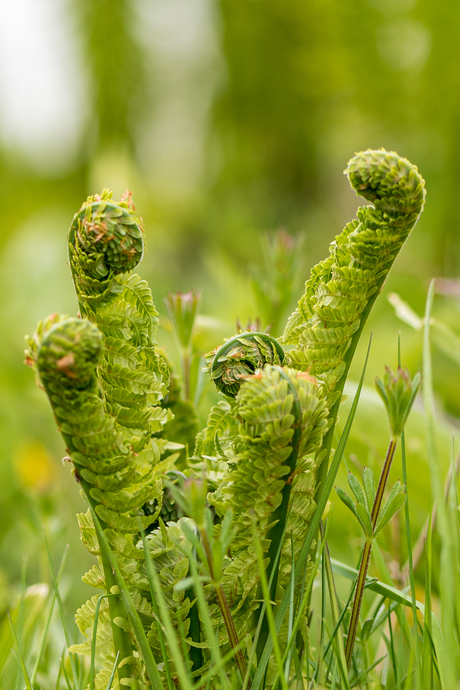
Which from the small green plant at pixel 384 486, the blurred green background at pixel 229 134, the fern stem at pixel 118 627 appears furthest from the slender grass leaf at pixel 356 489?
the blurred green background at pixel 229 134

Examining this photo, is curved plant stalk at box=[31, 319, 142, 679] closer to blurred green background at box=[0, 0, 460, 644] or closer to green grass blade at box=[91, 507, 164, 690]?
green grass blade at box=[91, 507, 164, 690]

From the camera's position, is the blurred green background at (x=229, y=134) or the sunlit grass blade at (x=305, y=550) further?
the blurred green background at (x=229, y=134)

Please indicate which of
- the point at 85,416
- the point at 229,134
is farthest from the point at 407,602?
the point at 229,134

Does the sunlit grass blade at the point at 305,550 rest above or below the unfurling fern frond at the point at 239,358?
below

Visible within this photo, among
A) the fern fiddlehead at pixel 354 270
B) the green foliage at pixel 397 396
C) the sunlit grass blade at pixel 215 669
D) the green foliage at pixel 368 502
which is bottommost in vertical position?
the sunlit grass blade at pixel 215 669

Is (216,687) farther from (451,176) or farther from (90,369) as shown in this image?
(451,176)

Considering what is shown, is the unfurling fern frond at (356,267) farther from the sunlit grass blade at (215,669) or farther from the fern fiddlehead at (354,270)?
the sunlit grass blade at (215,669)
